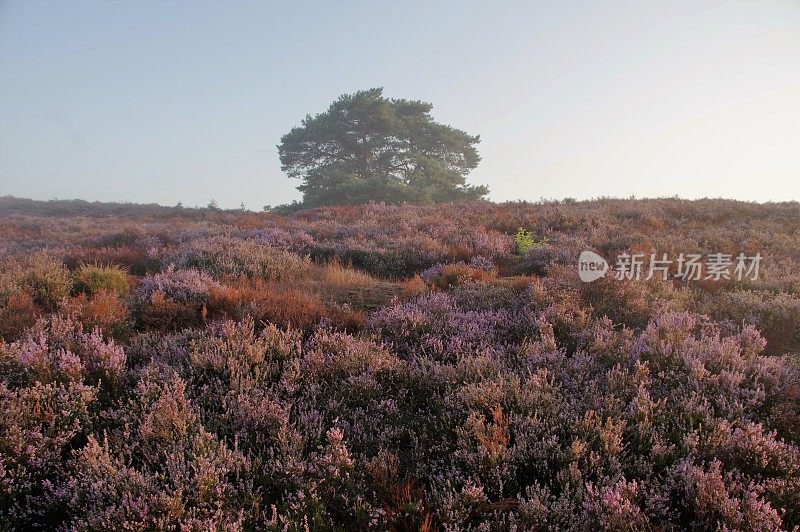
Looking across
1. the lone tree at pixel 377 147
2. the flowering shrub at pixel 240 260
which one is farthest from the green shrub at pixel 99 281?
the lone tree at pixel 377 147

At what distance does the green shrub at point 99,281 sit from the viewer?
21.6 feet

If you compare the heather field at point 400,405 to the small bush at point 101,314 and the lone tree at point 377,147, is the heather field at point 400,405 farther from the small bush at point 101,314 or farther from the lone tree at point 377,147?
the lone tree at point 377,147

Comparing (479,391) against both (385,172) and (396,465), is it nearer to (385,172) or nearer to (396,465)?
(396,465)

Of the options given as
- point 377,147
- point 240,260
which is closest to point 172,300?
point 240,260

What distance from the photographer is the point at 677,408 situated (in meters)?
3.66

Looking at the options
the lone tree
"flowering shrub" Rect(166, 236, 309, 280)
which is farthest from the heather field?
the lone tree

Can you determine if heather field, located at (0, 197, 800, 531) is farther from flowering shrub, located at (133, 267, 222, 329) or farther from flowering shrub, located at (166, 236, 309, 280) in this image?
flowering shrub, located at (166, 236, 309, 280)

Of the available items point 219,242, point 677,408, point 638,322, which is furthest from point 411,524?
point 219,242

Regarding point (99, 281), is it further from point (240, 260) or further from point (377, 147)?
point (377, 147)

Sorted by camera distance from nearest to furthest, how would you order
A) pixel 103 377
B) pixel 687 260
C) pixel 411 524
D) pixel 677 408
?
1. pixel 411 524
2. pixel 677 408
3. pixel 103 377
4. pixel 687 260

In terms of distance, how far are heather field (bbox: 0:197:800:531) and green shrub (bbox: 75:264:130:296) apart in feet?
0.09

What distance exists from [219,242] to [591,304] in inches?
301

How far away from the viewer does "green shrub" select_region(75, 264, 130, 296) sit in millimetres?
6586

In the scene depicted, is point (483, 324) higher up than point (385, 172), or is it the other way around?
point (385, 172)
